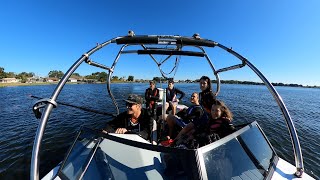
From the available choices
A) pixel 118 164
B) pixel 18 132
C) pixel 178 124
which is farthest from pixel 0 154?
pixel 118 164

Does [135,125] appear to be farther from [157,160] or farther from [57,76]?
[57,76]

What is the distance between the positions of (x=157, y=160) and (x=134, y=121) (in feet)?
7.48

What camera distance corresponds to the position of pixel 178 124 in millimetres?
5148

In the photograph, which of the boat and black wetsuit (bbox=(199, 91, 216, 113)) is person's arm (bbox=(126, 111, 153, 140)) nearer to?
the boat

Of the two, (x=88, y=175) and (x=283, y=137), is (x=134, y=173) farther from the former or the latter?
(x=283, y=137)

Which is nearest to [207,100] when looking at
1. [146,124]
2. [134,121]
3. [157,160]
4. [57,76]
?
[146,124]

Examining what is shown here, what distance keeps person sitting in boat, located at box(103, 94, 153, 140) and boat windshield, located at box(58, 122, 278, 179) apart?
1520 mm

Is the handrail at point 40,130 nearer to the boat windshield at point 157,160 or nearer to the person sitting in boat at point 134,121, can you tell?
the boat windshield at point 157,160

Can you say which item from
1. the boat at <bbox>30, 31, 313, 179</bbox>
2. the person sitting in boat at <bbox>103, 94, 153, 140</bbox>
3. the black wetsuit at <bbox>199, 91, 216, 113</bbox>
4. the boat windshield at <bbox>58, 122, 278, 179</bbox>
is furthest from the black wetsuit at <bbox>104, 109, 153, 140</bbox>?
the black wetsuit at <bbox>199, 91, 216, 113</bbox>

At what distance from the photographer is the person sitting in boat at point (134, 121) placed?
12.8 ft

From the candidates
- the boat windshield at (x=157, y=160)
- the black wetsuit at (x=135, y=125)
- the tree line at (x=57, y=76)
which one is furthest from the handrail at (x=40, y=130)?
the tree line at (x=57, y=76)

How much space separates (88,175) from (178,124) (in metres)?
3.39

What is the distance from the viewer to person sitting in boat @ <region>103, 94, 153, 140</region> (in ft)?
12.8

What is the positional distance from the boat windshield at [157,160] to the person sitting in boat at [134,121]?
1.52 m
